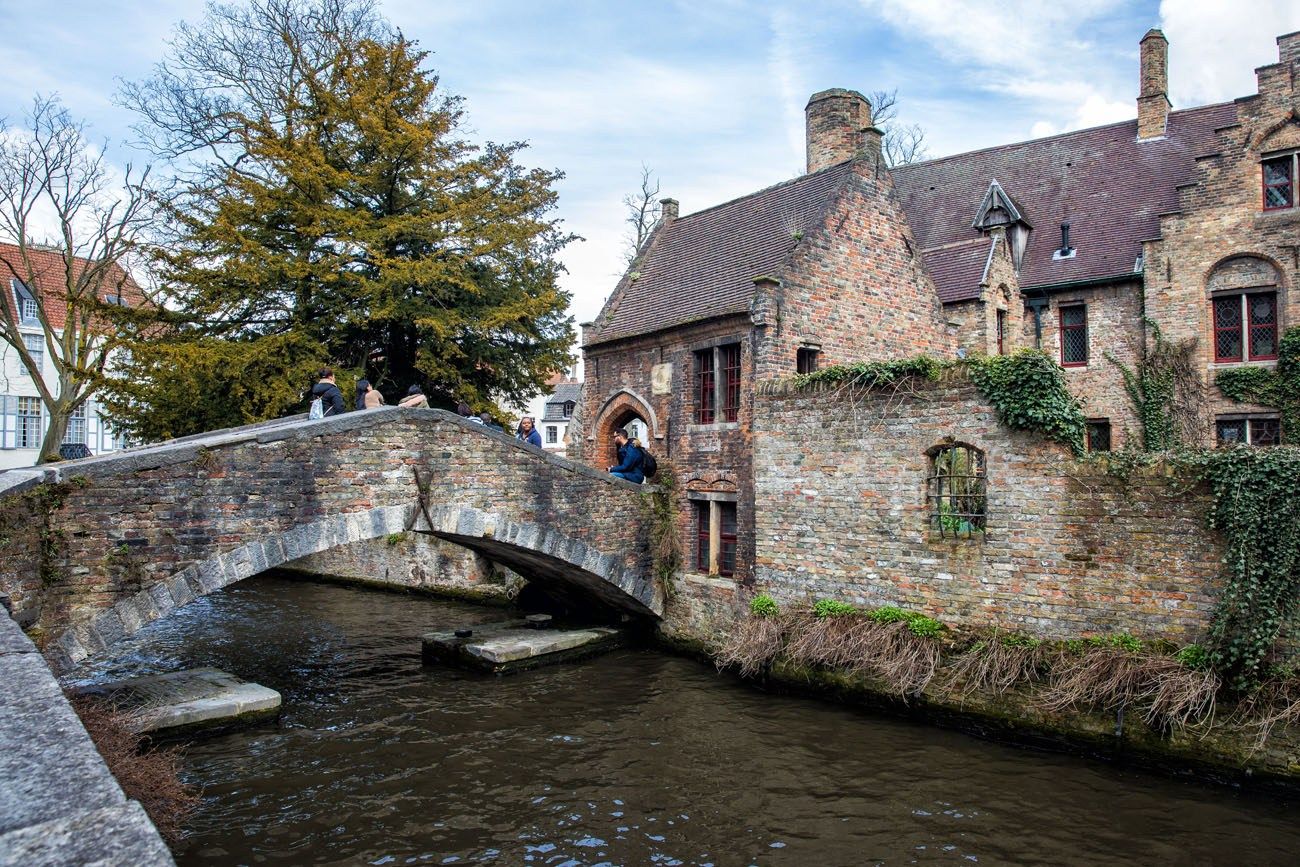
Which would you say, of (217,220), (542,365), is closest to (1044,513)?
(542,365)

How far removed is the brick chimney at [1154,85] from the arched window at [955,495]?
15.0 m

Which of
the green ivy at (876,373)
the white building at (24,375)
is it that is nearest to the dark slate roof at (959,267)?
the green ivy at (876,373)

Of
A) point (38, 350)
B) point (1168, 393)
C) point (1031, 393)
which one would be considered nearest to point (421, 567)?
point (1031, 393)

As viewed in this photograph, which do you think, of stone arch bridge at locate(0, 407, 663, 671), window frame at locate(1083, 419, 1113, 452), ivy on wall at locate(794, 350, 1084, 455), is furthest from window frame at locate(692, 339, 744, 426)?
window frame at locate(1083, 419, 1113, 452)

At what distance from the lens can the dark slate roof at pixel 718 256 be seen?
15.0 m

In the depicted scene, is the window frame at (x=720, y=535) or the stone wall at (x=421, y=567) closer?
the window frame at (x=720, y=535)

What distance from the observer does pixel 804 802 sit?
873cm

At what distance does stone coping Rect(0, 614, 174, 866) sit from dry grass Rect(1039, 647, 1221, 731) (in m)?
9.53

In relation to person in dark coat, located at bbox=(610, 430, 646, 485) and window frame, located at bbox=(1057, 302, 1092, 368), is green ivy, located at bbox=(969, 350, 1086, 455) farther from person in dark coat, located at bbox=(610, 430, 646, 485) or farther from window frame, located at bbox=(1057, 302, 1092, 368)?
window frame, located at bbox=(1057, 302, 1092, 368)

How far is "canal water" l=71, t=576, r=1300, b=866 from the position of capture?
25.4 ft

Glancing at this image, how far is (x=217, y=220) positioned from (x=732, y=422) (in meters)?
11.3

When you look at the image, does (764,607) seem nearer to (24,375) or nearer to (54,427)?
(54,427)

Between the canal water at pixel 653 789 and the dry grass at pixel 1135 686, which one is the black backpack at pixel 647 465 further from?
the dry grass at pixel 1135 686

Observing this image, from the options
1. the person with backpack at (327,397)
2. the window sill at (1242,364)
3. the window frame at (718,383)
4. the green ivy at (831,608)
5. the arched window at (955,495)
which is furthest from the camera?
the window sill at (1242,364)
